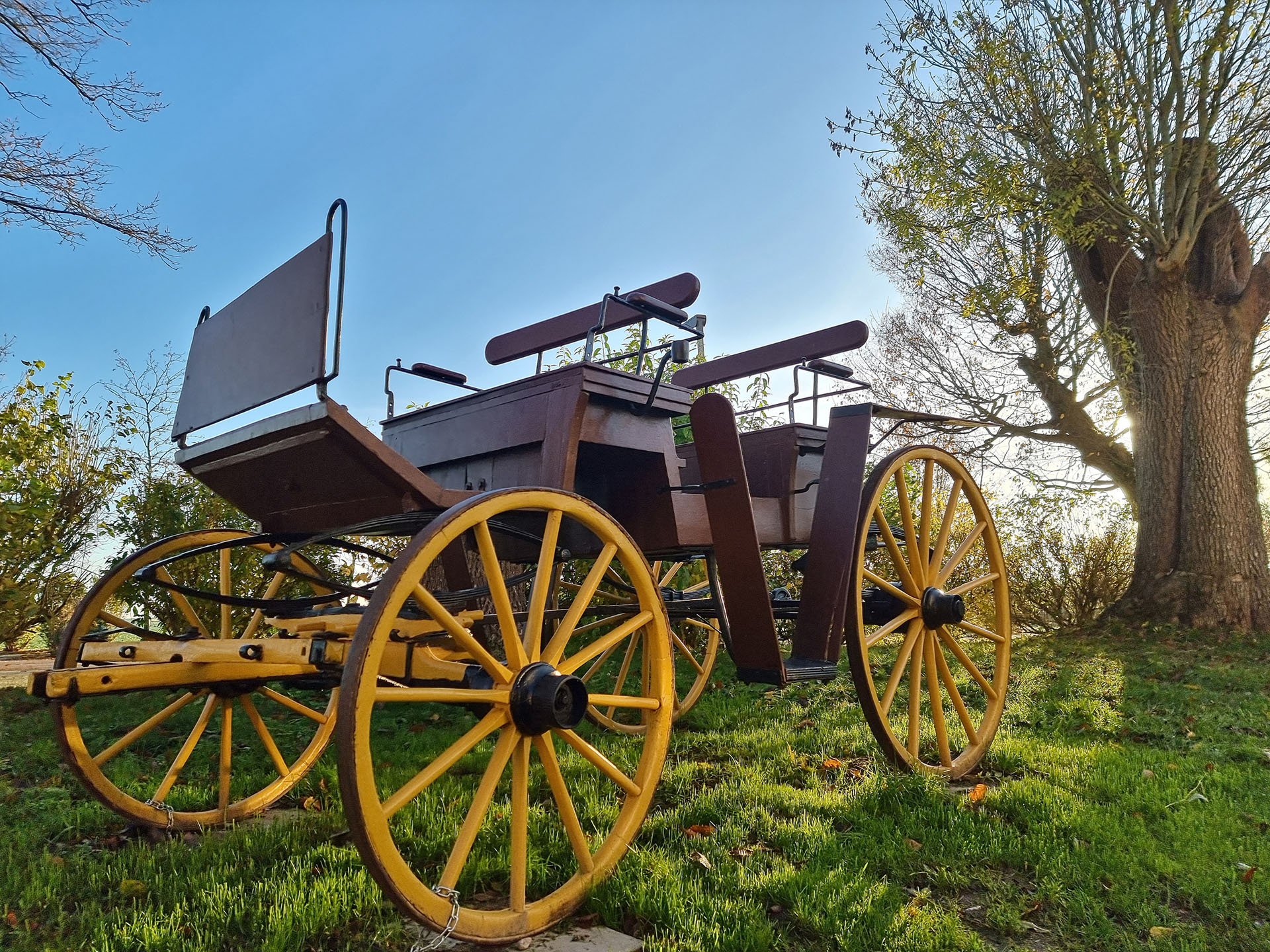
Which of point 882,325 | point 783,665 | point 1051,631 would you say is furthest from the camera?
point 882,325

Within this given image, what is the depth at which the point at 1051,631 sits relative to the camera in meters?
9.41

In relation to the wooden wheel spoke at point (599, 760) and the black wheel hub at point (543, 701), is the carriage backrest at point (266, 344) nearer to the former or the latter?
the black wheel hub at point (543, 701)

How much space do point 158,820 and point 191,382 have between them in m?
1.53

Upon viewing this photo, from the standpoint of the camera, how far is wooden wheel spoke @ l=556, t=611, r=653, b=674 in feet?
7.56

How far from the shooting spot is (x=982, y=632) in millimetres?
4078

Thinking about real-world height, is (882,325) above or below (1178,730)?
above

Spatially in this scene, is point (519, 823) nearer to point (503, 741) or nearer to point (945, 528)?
point (503, 741)

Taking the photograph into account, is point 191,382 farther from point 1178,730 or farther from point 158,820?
point 1178,730

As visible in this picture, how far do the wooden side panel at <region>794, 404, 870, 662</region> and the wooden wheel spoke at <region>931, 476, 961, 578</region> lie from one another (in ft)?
2.14

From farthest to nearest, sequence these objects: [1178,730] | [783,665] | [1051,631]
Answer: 1. [1051,631]
2. [1178,730]
3. [783,665]

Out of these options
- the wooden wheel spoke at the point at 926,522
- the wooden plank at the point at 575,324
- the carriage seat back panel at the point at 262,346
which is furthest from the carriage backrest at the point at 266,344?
the wooden wheel spoke at the point at 926,522

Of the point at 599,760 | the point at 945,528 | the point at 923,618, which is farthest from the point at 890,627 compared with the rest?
the point at 599,760

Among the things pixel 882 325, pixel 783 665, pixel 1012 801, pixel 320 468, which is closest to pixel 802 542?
pixel 783 665

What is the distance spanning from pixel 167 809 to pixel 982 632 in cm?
350
